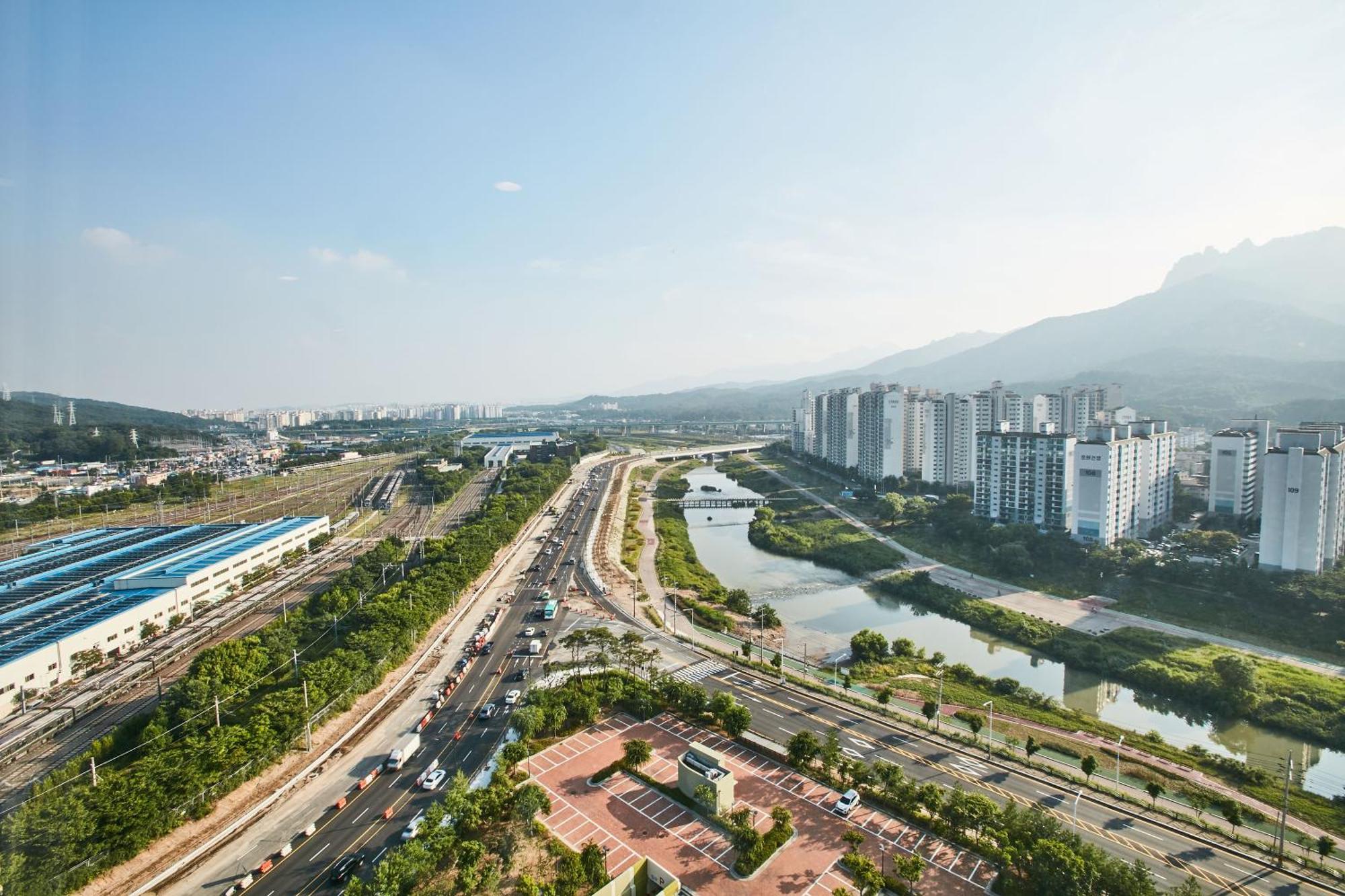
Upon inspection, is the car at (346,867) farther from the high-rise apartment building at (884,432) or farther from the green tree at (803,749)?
the high-rise apartment building at (884,432)

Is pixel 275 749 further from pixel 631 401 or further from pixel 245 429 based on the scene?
pixel 631 401

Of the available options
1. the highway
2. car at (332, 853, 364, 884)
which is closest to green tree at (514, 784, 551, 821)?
the highway

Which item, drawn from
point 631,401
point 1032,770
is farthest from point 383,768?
point 631,401

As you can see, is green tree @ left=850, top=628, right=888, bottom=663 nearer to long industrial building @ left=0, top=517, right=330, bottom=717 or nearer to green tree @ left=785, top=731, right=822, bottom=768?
green tree @ left=785, top=731, right=822, bottom=768

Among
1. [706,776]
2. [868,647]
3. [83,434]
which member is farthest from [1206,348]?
[83,434]

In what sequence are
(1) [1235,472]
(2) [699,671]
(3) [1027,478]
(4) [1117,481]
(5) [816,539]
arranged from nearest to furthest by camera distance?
1. (2) [699,671]
2. (4) [1117,481]
3. (1) [1235,472]
4. (3) [1027,478]
5. (5) [816,539]

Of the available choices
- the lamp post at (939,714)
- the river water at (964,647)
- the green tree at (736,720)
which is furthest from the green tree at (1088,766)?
the green tree at (736,720)

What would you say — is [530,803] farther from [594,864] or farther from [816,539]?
[816,539]
